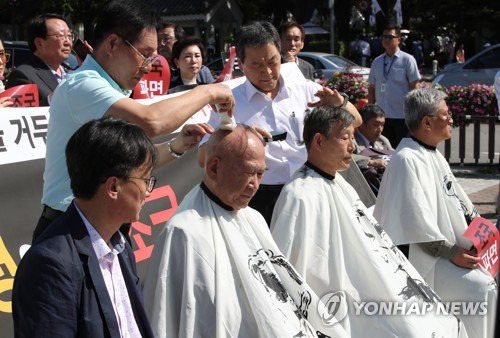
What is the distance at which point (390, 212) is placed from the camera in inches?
206

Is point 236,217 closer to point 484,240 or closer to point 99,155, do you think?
point 99,155

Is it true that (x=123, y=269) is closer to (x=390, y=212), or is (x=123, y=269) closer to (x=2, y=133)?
(x=2, y=133)

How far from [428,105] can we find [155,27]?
88.2 inches

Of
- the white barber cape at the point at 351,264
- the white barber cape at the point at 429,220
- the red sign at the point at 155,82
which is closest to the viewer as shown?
the white barber cape at the point at 351,264

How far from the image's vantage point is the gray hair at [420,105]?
5.32 m

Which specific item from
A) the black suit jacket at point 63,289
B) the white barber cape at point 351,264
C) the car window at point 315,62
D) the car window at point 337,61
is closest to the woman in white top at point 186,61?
the white barber cape at point 351,264

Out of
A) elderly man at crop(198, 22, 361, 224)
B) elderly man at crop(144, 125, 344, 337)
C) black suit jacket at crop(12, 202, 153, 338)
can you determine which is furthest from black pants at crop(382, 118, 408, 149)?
black suit jacket at crop(12, 202, 153, 338)

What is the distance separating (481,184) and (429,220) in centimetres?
626

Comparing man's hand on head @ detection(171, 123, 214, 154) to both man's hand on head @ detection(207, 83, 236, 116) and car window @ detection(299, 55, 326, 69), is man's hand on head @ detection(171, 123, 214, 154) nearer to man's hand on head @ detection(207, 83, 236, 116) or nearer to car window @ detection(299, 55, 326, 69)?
man's hand on head @ detection(207, 83, 236, 116)

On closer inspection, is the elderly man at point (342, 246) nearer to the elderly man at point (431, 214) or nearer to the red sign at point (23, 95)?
the elderly man at point (431, 214)

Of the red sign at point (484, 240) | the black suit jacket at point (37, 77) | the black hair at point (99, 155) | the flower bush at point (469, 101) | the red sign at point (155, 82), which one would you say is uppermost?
the black hair at point (99, 155)

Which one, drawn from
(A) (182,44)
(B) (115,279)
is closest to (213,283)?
(B) (115,279)

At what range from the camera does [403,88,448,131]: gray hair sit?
5316 mm

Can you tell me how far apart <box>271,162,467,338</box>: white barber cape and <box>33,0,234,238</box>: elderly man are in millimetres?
908
